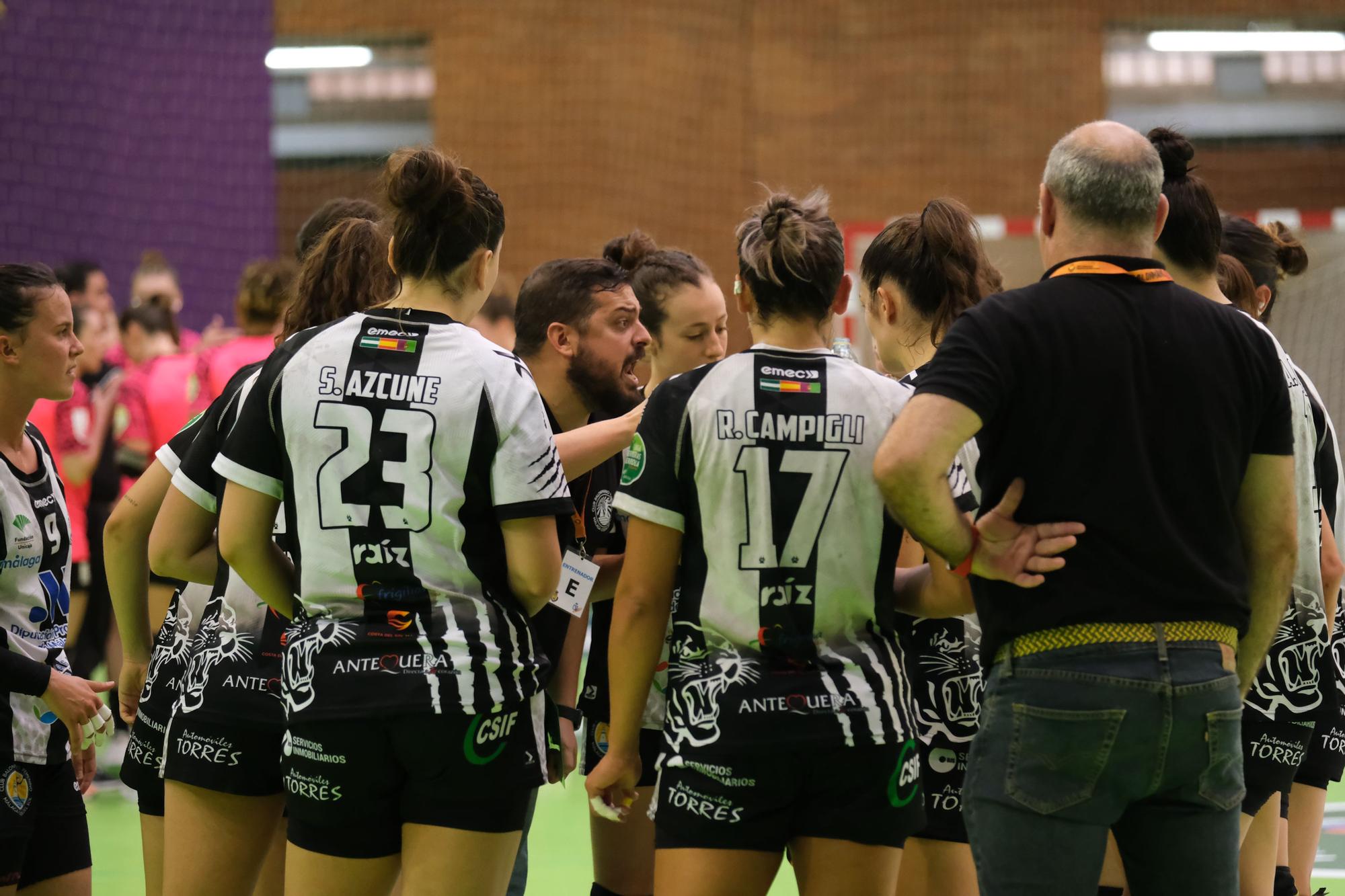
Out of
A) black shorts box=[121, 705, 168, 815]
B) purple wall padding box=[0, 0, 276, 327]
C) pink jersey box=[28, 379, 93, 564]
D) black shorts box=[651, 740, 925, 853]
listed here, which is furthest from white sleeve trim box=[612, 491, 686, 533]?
purple wall padding box=[0, 0, 276, 327]

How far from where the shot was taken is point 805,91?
11.9 meters

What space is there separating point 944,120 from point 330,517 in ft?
34.4

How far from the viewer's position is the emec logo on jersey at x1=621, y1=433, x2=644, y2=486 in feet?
7.77

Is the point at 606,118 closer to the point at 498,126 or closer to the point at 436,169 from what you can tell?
the point at 498,126

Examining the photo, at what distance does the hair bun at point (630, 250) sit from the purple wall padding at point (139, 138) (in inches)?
281

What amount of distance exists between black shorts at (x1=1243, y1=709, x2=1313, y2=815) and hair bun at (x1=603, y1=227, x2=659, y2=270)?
5.97ft

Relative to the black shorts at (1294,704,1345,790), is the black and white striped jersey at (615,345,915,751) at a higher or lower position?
higher

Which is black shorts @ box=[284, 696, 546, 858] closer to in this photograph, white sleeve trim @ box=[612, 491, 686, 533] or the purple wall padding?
white sleeve trim @ box=[612, 491, 686, 533]

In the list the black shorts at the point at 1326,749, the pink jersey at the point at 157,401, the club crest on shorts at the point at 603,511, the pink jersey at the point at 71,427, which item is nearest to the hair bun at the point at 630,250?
the club crest on shorts at the point at 603,511

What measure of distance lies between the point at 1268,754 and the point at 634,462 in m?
1.53

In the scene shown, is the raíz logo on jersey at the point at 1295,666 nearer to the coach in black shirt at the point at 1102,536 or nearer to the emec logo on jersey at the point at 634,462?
the coach in black shirt at the point at 1102,536

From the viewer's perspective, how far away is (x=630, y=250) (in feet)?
12.2

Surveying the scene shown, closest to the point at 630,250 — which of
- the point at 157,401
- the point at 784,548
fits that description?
the point at 784,548

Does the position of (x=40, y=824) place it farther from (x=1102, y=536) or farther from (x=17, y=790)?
(x=1102, y=536)
